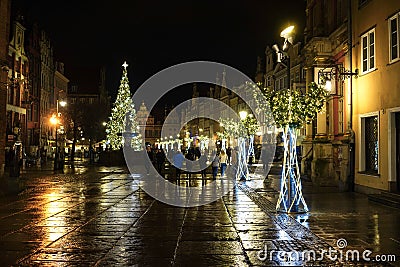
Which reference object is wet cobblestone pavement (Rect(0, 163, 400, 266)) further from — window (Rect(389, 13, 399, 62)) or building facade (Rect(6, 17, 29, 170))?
building facade (Rect(6, 17, 29, 170))

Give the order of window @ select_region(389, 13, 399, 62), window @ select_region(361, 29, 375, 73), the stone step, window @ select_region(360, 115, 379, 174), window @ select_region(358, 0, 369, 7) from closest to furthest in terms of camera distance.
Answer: the stone step
window @ select_region(389, 13, 399, 62)
window @ select_region(360, 115, 379, 174)
window @ select_region(361, 29, 375, 73)
window @ select_region(358, 0, 369, 7)

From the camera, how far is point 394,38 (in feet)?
62.2

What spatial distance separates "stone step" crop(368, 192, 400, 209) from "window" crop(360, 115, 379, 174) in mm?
2466

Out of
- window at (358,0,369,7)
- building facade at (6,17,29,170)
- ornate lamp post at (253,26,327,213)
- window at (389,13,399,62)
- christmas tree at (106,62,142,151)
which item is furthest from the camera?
christmas tree at (106,62,142,151)

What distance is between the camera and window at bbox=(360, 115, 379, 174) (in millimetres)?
20969

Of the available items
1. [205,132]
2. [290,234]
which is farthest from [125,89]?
[205,132]

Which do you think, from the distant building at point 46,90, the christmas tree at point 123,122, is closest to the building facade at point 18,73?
the christmas tree at point 123,122

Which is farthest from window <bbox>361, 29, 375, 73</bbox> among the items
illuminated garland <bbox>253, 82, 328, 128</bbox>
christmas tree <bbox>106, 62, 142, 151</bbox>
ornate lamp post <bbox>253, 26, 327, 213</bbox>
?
christmas tree <bbox>106, 62, 142, 151</bbox>

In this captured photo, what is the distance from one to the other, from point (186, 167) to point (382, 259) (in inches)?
1255

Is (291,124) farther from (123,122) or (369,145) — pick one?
(123,122)

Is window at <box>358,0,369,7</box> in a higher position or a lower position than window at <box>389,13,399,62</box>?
higher

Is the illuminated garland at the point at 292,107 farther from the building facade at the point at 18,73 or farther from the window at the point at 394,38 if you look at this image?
the building facade at the point at 18,73

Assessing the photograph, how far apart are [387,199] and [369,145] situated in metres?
4.81

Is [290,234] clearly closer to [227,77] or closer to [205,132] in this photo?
[227,77]
